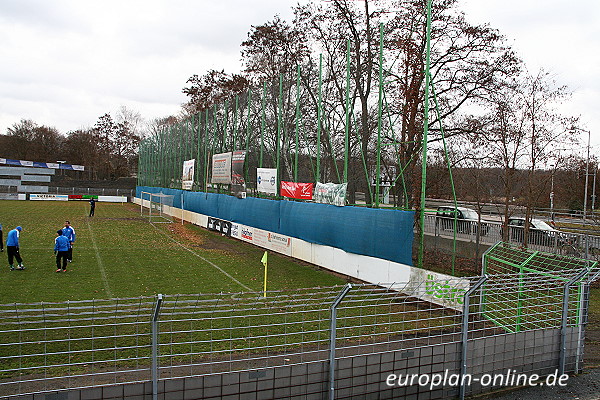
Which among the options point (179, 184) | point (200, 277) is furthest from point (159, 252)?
point (179, 184)

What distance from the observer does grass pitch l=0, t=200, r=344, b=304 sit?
14.2 meters

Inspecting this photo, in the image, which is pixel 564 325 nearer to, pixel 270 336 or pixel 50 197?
pixel 270 336

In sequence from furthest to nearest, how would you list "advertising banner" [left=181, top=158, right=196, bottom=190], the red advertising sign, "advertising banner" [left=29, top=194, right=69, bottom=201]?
"advertising banner" [left=29, top=194, right=69, bottom=201] < "advertising banner" [left=181, top=158, right=196, bottom=190] < the red advertising sign

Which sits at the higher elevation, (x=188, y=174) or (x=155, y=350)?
(x=188, y=174)

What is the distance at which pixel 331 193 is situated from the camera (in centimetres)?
2047

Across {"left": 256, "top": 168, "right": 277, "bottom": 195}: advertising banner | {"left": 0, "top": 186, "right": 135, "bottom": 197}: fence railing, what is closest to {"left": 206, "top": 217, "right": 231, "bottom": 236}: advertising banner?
{"left": 256, "top": 168, "right": 277, "bottom": 195}: advertising banner

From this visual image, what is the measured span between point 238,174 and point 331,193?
12.4 metres

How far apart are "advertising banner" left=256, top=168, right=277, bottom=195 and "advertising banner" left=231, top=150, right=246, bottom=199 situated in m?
1.83

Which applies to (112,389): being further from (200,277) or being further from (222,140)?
(222,140)

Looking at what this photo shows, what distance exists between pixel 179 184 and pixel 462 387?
1759 inches

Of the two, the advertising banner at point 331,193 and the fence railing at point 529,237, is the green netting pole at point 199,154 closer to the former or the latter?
the advertising banner at point 331,193

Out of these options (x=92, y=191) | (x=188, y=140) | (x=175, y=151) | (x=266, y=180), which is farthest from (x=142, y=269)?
(x=92, y=191)

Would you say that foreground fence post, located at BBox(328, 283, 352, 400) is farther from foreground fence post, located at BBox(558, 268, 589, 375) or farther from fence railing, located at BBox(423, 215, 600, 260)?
fence railing, located at BBox(423, 215, 600, 260)

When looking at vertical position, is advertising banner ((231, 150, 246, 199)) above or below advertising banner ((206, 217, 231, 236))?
above
